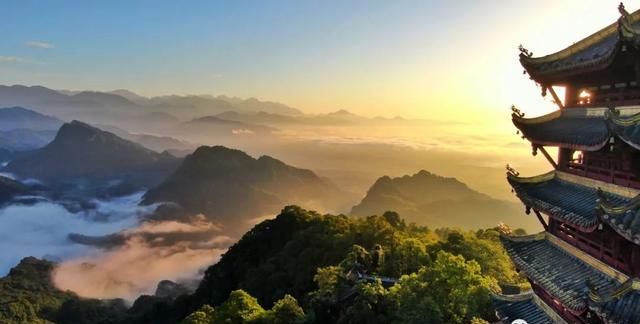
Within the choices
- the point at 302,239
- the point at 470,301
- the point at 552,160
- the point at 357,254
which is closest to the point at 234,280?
the point at 302,239

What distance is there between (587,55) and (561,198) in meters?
5.20

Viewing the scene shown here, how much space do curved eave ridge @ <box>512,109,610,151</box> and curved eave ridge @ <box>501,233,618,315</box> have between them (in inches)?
153

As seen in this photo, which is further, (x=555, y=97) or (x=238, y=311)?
(x=238, y=311)

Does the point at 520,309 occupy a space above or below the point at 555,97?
below

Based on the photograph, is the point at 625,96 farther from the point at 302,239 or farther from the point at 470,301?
the point at 302,239

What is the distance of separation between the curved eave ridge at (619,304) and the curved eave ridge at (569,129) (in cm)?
427

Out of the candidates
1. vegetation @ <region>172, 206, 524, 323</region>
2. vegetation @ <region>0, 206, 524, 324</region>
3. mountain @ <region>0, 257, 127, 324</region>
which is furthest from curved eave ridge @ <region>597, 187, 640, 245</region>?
mountain @ <region>0, 257, 127, 324</region>

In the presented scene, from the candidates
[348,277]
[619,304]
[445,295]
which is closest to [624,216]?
[619,304]

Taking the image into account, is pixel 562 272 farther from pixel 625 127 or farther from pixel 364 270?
pixel 364 270

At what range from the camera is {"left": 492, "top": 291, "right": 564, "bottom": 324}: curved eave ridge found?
18656 mm

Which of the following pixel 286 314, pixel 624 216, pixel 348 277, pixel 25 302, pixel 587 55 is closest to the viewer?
pixel 624 216

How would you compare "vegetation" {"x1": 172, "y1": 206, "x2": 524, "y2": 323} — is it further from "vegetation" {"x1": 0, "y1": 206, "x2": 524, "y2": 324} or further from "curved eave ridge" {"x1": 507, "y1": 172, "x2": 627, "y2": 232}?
"curved eave ridge" {"x1": 507, "y1": 172, "x2": 627, "y2": 232}

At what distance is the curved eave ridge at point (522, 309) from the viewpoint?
734 inches

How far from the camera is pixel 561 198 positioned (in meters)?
18.4
